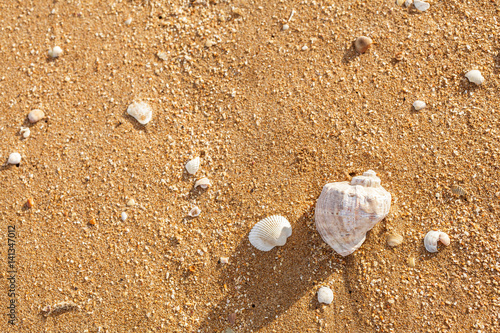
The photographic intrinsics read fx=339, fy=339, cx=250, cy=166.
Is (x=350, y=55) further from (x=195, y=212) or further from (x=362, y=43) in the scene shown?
(x=195, y=212)

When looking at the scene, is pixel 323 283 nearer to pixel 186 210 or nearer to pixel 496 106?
pixel 186 210

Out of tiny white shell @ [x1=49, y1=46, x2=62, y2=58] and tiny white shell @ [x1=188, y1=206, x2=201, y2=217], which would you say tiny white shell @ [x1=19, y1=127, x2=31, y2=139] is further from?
tiny white shell @ [x1=188, y1=206, x2=201, y2=217]

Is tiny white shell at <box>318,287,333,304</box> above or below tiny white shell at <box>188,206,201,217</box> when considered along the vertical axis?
below

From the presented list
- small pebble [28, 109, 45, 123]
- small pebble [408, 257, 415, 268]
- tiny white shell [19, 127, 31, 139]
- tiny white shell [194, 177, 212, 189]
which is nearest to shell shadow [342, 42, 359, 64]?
tiny white shell [194, 177, 212, 189]

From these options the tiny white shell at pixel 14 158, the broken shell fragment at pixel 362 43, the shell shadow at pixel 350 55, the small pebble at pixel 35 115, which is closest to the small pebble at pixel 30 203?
the tiny white shell at pixel 14 158

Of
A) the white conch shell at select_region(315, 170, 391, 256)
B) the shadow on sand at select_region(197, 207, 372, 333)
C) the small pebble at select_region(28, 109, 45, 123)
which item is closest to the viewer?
the white conch shell at select_region(315, 170, 391, 256)

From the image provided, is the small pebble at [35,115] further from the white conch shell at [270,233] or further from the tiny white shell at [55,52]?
the white conch shell at [270,233]
